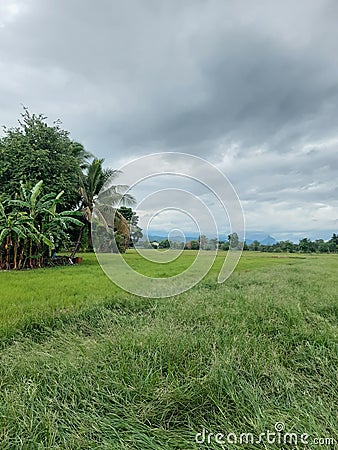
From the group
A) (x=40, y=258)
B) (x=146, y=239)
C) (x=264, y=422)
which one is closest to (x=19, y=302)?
(x=146, y=239)

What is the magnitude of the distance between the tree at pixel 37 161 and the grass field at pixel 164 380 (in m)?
8.00

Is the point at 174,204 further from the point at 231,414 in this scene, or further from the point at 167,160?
the point at 231,414

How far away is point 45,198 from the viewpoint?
8.93 meters

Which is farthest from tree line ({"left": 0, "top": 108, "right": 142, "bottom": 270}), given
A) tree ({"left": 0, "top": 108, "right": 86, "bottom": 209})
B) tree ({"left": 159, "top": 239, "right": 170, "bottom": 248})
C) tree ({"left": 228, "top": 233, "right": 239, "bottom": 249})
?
tree ({"left": 228, "top": 233, "right": 239, "bottom": 249})

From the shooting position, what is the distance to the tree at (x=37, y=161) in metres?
9.97

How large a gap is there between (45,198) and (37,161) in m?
1.90

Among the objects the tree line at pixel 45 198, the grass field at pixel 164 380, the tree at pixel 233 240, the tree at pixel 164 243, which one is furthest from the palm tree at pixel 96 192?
the grass field at pixel 164 380

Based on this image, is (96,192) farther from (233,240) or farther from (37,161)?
(233,240)

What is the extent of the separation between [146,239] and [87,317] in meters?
2.37

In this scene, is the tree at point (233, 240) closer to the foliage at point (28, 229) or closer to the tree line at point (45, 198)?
the tree line at point (45, 198)

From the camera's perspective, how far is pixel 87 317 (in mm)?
3262

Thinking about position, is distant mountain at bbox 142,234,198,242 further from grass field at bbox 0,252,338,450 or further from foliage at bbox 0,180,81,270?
foliage at bbox 0,180,81,270

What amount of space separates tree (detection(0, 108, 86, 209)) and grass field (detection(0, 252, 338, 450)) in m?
8.00

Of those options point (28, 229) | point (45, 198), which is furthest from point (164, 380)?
point (45, 198)
